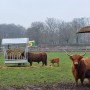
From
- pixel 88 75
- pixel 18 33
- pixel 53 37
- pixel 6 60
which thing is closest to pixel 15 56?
pixel 6 60

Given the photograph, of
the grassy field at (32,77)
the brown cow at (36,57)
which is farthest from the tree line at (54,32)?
the grassy field at (32,77)

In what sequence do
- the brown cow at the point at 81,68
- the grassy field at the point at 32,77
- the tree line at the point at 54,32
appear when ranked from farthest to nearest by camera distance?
1. the tree line at the point at 54,32
2. the grassy field at the point at 32,77
3. the brown cow at the point at 81,68

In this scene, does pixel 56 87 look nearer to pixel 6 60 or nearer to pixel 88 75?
pixel 88 75

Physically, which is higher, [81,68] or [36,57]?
[81,68]

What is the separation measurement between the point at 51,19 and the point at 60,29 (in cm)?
1381

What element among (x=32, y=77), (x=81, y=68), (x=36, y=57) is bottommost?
(x=32, y=77)

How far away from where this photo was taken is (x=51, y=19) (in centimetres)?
13488

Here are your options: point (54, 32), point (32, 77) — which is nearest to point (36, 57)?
point (32, 77)

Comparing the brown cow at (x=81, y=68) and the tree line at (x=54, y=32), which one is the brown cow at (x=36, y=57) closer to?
the brown cow at (x=81, y=68)

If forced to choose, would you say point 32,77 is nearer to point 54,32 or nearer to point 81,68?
point 81,68

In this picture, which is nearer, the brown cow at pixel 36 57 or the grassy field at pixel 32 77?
the grassy field at pixel 32 77

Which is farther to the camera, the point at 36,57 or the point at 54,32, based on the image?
the point at 54,32

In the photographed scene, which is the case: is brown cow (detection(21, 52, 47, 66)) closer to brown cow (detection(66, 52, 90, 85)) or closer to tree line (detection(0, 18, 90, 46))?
brown cow (detection(66, 52, 90, 85))

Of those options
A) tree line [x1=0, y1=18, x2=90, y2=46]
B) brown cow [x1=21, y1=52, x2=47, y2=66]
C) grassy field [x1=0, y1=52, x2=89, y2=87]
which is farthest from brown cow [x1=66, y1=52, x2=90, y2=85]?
tree line [x1=0, y1=18, x2=90, y2=46]
